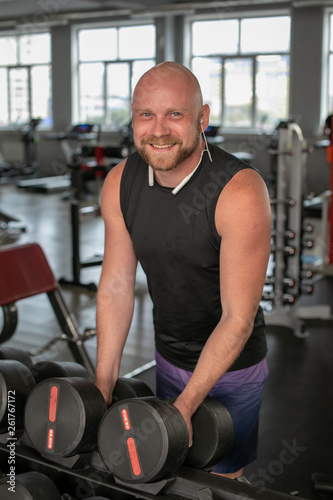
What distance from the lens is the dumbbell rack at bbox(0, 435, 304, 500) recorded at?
1310 millimetres

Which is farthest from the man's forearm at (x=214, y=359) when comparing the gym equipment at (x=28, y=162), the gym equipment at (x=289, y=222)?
the gym equipment at (x=28, y=162)

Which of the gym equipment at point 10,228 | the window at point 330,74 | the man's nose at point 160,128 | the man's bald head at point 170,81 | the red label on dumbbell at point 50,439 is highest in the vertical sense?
the window at point 330,74

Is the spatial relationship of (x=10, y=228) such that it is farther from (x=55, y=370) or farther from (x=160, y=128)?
(x=160, y=128)

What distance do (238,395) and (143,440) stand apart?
471 mm

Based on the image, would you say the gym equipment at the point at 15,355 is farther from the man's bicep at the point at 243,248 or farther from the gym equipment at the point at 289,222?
the gym equipment at the point at 289,222

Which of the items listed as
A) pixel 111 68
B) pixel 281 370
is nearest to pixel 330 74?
pixel 111 68

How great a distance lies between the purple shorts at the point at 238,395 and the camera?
1702mm

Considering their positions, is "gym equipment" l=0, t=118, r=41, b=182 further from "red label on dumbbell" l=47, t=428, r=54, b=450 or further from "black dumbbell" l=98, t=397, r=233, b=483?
"black dumbbell" l=98, t=397, r=233, b=483

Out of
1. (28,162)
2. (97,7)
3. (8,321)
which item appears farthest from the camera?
(28,162)

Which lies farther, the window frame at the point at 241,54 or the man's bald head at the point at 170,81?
the window frame at the point at 241,54

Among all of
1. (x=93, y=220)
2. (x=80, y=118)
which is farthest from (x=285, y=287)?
(x=80, y=118)

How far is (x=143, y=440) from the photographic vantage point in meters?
1.31

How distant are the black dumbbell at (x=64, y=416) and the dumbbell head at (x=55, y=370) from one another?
0.20 meters

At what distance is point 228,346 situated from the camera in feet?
4.75
